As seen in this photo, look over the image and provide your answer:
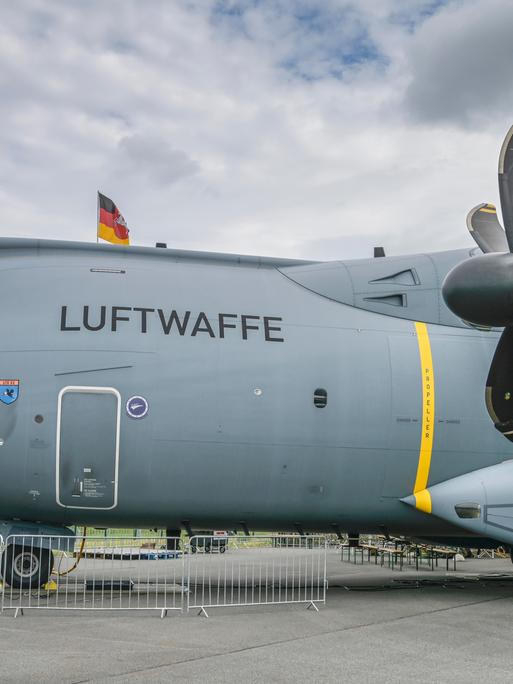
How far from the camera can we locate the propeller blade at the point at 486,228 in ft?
32.7

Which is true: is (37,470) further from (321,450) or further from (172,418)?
(321,450)

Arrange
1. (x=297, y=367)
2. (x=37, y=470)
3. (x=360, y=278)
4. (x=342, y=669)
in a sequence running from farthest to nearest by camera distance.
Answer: (x=360, y=278), (x=297, y=367), (x=37, y=470), (x=342, y=669)

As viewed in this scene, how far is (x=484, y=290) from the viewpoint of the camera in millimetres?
5758

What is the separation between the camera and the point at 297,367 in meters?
12.0

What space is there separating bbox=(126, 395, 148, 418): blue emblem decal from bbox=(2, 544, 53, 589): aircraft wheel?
2.71 metres

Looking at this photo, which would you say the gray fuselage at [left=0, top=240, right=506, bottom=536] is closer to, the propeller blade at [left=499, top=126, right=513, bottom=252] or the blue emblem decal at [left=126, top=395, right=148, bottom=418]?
the blue emblem decal at [left=126, top=395, right=148, bottom=418]

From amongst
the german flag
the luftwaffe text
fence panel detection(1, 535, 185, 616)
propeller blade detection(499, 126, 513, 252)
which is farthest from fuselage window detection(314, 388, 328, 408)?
the german flag

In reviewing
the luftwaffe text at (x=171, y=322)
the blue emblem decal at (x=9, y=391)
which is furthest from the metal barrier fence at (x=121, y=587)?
the luftwaffe text at (x=171, y=322)

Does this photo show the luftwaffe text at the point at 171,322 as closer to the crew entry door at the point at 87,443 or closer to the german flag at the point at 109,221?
the crew entry door at the point at 87,443

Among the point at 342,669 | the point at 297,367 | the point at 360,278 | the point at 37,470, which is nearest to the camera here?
the point at 342,669

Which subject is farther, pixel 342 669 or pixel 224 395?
pixel 224 395

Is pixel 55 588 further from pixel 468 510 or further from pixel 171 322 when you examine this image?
pixel 468 510

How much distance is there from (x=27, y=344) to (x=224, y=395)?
3.27 m

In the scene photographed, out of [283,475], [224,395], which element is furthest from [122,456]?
[283,475]
